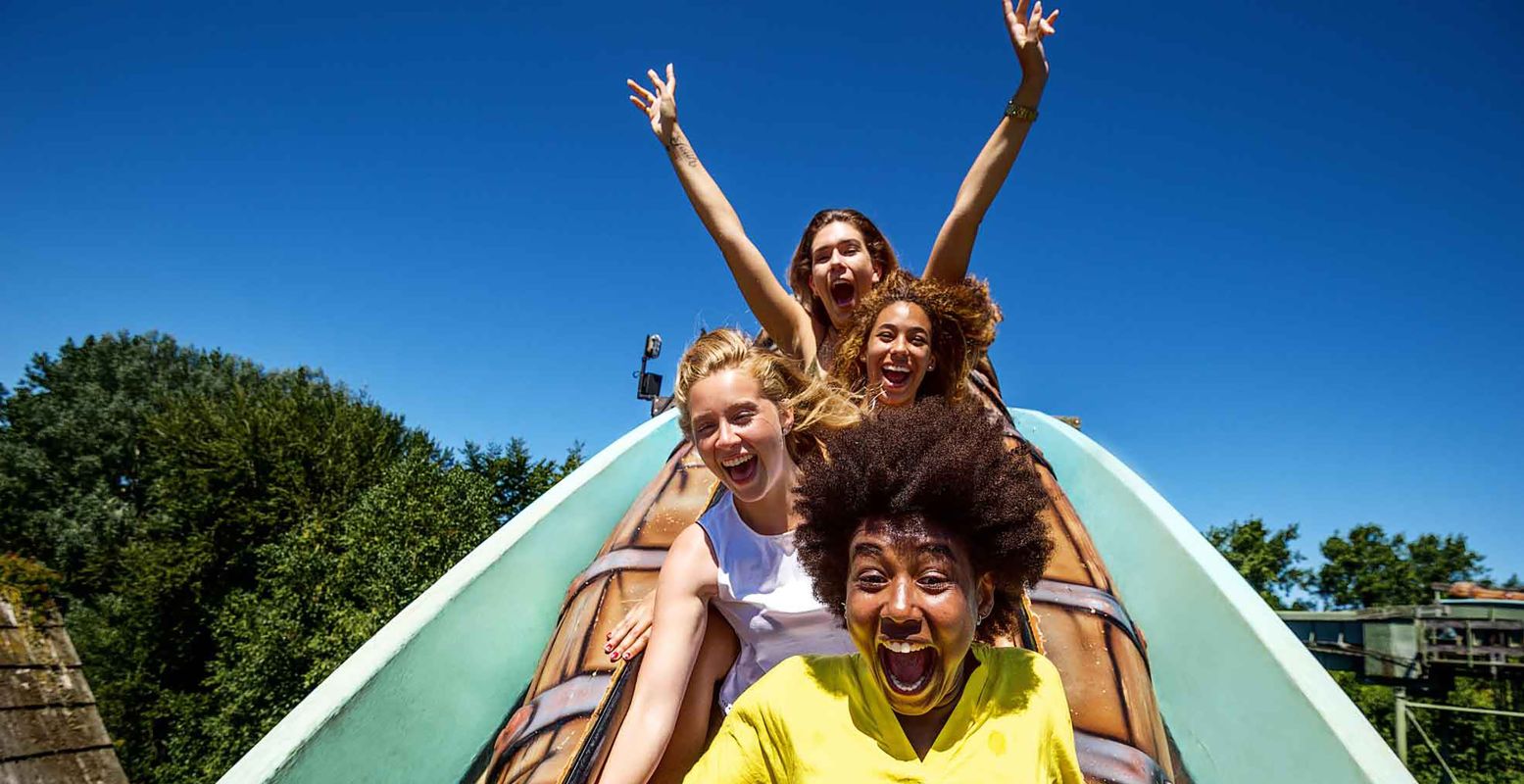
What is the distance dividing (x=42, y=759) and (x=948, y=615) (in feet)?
12.0

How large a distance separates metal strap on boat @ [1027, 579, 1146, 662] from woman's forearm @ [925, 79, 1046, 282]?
882 mm

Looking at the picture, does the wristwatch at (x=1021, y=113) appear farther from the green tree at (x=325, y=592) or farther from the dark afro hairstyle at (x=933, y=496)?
the green tree at (x=325, y=592)

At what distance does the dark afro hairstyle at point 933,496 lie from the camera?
125cm

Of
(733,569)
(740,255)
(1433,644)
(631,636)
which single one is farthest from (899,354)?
(1433,644)

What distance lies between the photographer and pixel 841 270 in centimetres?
249

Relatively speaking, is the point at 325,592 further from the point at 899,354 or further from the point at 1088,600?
the point at 1088,600

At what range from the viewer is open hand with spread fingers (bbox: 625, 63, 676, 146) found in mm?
2535

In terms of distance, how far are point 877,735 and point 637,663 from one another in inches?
24.5

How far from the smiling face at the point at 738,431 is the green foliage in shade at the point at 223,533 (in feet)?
46.9

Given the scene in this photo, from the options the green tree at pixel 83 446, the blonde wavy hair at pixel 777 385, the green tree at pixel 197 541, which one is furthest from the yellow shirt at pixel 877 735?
the green tree at pixel 83 446

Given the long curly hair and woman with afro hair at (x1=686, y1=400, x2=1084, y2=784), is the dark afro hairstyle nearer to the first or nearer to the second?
woman with afro hair at (x1=686, y1=400, x2=1084, y2=784)

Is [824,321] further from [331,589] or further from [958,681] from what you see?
[331,589]

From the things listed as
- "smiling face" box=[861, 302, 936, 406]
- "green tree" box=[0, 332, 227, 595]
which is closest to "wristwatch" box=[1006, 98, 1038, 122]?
"smiling face" box=[861, 302, 936, 406]

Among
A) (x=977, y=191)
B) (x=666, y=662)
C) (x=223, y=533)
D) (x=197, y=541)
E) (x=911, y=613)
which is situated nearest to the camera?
(x=911, y=613)
